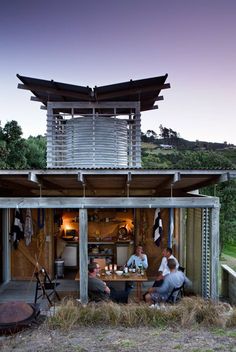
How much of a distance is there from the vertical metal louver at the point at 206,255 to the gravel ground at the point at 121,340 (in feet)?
7.08

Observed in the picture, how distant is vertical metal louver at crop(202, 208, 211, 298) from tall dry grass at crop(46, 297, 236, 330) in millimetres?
1607

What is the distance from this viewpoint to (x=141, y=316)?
5531 mm

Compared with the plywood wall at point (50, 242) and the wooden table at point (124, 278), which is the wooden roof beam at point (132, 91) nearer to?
the plywood wall at point (50, 242)

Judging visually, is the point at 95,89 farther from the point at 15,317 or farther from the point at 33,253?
the point at 15,317

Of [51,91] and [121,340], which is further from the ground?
[51,91]

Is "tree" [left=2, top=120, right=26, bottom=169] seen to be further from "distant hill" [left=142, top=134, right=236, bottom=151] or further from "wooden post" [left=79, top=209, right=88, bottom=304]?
"distant hill" [left=142, top=134, right=236, bottom=151]

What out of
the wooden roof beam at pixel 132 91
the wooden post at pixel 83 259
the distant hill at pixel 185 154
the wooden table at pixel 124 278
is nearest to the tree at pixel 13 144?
the distant hill at pixel 185 154

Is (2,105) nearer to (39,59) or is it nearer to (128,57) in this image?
(39,59)

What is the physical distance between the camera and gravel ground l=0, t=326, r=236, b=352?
4500 millimetres

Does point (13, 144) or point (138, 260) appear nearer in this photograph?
point (138, 260)

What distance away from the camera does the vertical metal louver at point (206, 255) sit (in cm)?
739

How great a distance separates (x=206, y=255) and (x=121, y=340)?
3600 mm

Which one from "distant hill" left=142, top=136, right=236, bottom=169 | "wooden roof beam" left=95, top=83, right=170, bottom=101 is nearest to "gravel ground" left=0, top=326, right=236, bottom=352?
"distant hill" left=142, top=136, right=236, bottom=169

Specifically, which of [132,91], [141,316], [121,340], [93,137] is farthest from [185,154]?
Answer: [121,340]
